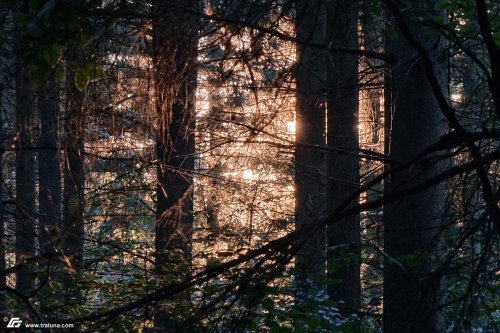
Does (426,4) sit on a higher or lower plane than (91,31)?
higher

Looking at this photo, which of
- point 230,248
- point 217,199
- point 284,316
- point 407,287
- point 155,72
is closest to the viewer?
point 407,287

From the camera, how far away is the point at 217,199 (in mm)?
8719

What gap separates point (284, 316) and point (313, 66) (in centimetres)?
844

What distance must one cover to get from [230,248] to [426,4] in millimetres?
2797

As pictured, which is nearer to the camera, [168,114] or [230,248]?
[168,114]

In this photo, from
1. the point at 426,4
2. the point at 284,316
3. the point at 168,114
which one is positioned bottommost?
the point at 284,316

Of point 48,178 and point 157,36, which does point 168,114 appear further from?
point 48,178

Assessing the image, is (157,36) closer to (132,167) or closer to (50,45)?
(50,45)

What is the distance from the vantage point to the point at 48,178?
15.5 meters

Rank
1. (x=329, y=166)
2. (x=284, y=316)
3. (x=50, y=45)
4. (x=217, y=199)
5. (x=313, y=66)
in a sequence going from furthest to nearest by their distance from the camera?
1. (x=313, y=66)
2. (x=329, y=166)
3. (x=217, y=199)
4. (x=284, y=316)
5. (x=50, y=45)

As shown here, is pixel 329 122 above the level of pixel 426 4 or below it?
above

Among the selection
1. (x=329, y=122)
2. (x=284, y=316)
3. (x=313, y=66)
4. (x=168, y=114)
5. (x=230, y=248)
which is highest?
(x=313, y=66)

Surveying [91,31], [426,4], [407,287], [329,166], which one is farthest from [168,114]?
[329,166]

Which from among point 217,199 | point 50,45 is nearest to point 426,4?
point 50,45
